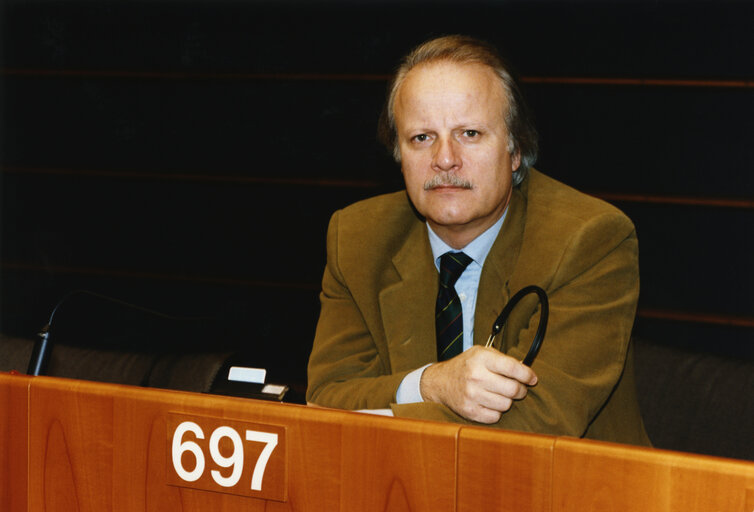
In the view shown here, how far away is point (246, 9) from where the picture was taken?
11.1 ft

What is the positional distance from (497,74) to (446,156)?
213 mm

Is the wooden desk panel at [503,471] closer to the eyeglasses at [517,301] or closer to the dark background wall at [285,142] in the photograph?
the eyeglasses at [517,301]

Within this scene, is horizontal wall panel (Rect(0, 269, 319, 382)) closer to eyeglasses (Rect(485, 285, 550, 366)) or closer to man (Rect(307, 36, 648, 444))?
man (Rect(307, 36, 648, 444))

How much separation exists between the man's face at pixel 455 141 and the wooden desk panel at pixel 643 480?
2.83 feet

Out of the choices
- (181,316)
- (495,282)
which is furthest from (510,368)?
(181,316)

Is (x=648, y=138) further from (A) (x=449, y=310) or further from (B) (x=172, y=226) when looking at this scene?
(B) (x=172, y=226)

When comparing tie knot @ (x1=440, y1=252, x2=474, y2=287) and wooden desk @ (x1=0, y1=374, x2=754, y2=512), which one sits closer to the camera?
wooden desk @ (x1=0, y1=374, x2=754, y2=512)

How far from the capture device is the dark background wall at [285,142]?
2889mm

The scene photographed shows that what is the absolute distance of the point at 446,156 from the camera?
1600 millimetres

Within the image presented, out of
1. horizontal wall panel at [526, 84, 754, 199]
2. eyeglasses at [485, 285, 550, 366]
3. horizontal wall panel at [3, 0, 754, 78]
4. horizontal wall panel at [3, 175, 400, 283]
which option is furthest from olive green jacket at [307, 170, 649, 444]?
horizontal wall panel at [3, 175, 400, 283]

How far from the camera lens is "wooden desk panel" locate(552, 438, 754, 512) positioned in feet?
2.41

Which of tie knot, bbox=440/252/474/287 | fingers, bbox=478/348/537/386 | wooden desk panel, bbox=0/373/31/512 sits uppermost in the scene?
tie knot, bbox=440/252/474/287

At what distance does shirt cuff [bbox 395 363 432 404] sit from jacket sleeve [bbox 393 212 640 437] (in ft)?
0.38

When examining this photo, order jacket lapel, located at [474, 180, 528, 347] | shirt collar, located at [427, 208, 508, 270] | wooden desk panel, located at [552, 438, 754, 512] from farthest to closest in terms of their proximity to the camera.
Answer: shirt collar, located at [427, 208, 508, 270], jacket lapel, located at [474, 180, 528, 347], wooden desk panel, located at [552, 438, 754, 512]
